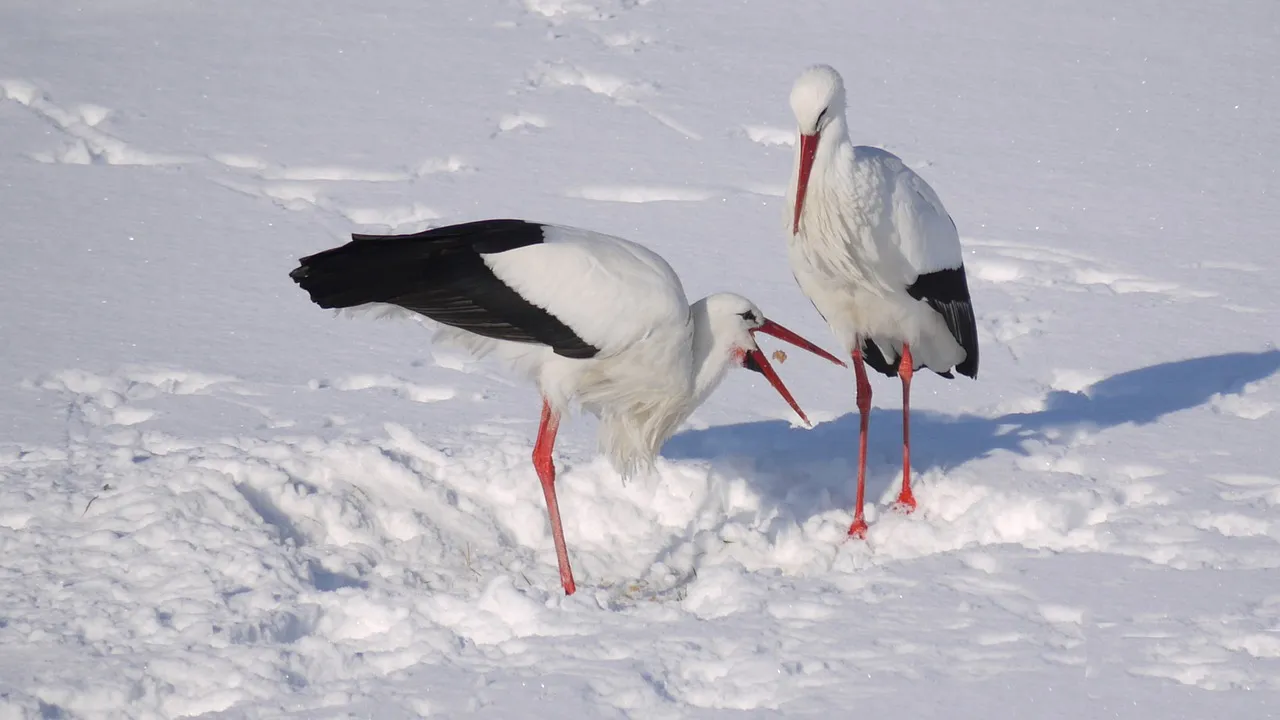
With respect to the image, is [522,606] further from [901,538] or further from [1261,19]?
[1261,19]

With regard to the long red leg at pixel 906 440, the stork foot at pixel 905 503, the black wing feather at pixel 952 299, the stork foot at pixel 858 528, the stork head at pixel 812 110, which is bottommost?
the stork foot at pixel 858 528

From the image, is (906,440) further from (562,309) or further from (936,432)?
(562,309)

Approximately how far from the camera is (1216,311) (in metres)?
6.57

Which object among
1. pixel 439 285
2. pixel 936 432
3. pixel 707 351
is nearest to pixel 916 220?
pixel 707 351

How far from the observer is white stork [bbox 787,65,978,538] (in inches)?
186

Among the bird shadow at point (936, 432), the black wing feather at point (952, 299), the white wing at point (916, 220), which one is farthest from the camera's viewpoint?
the bird shadow at point (936, 432)

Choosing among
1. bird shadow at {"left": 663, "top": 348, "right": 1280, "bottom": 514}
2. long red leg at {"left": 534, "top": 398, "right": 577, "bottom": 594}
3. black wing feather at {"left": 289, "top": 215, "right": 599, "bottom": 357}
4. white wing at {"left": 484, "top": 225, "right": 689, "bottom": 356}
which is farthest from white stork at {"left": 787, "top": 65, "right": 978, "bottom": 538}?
long red leg at {"left": 534, "top": 398, "right": 577, "bottom": 594}

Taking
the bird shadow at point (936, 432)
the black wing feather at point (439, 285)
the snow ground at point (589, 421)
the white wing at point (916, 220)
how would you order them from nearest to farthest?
the snow ground at point (589, 421)
the black wing feather at point (439, 285)
the white wing at point (916, 220)
the bird shadow at point (936, 432)

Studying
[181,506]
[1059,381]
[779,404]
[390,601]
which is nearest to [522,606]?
[390,601]

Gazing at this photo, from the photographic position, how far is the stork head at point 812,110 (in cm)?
466

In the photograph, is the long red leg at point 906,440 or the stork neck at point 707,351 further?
the long red leg at point 906,440

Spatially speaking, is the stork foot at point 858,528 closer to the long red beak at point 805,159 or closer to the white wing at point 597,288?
the white wing at point 597,288

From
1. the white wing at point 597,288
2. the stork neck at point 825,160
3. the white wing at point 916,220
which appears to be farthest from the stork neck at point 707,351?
the white wing at point 916,220

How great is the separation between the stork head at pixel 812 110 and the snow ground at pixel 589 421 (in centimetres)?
115
